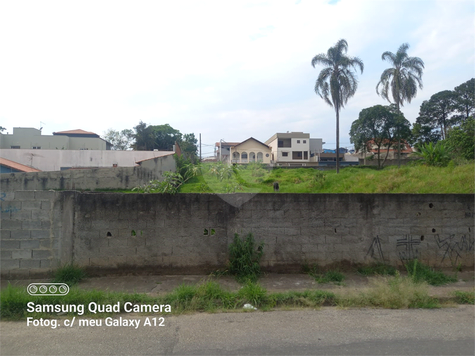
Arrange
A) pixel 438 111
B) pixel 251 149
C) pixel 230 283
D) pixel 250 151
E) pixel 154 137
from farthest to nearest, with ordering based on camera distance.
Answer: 1. pixel 154 137
2. pixel 438 111
3. pixel 251 149
4. pixel 250 151
5. pixel 230 283

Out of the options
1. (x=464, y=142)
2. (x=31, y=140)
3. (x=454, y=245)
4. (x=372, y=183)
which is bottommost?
(x=454, y=245)

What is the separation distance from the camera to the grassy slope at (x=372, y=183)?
720 cm

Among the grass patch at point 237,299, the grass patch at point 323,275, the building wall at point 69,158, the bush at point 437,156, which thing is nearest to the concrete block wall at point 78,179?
the building wall at point 69,158

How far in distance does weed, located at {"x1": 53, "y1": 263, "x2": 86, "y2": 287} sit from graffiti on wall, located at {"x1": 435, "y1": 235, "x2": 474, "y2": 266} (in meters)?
6.44

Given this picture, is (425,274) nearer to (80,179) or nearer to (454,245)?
(454,245)

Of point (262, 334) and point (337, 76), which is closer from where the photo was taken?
point (262, 334)

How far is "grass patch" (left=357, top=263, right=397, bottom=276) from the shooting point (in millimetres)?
5596

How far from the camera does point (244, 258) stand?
537cm

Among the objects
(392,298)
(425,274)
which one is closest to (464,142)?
(425,274)

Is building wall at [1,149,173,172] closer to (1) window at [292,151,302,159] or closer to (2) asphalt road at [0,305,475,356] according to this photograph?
(1) window at [292,151,302,159]

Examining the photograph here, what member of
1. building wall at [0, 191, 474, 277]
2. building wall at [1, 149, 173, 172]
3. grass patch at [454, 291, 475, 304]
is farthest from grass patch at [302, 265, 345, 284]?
building wall at [1, 149, 173, 172]

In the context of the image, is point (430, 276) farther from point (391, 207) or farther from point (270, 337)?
point (270, 337)

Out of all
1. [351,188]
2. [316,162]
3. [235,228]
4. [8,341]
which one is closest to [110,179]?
[351,188]

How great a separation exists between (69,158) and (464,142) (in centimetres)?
2874
